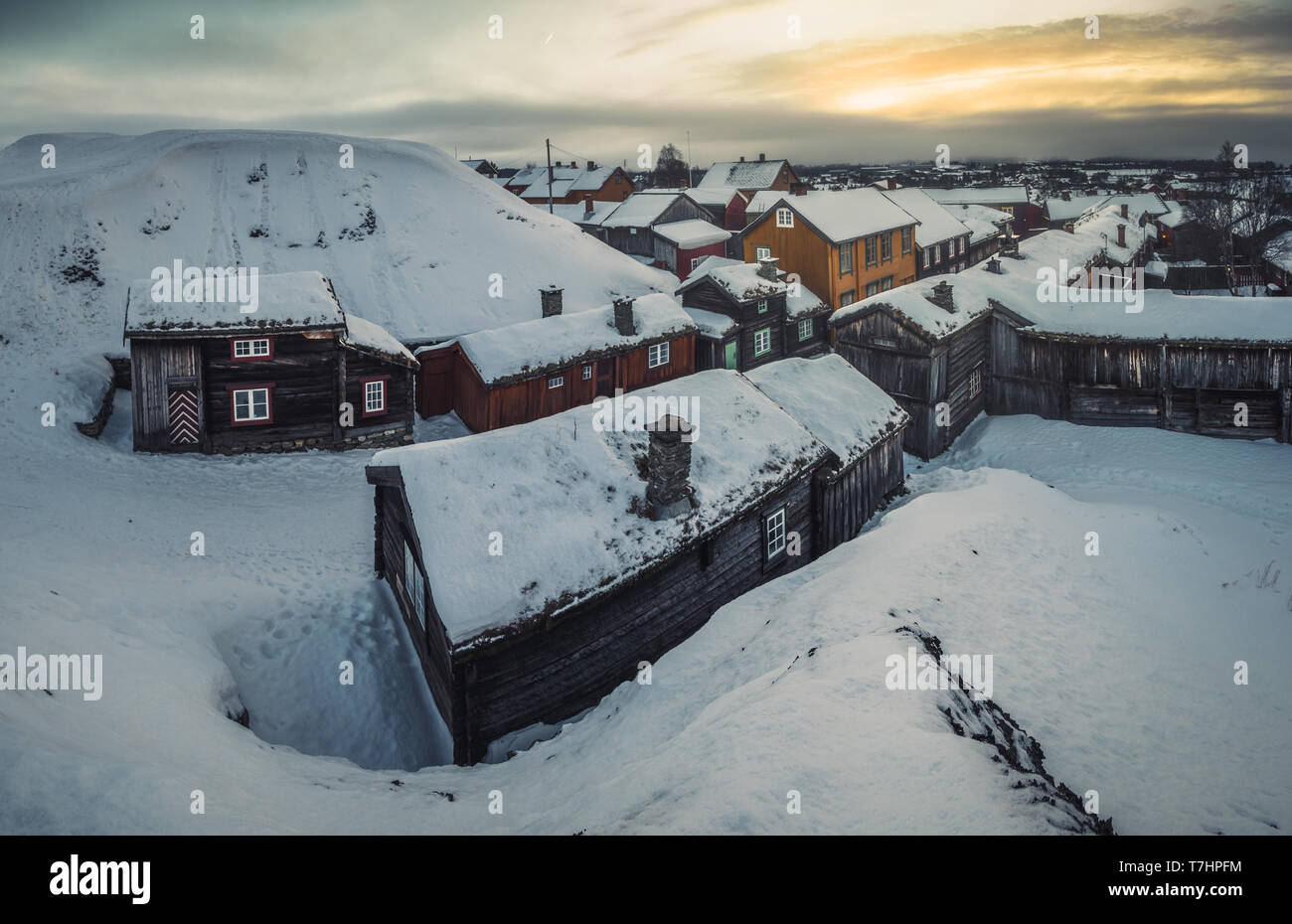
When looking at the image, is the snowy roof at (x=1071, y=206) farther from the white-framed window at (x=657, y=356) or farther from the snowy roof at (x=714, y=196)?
the white-framed window at (x=657, y=356)

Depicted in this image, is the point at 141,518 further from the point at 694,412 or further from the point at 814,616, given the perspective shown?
the point at 814,616

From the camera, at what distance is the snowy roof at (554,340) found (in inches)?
1054

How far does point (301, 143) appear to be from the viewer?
48500 millimetres

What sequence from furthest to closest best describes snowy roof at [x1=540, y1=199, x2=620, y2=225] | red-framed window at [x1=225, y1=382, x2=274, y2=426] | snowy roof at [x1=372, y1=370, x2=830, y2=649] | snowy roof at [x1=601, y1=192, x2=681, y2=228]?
snowy roof at [x1=540, y1=199, x2=620, y2=225], snowy roof at [x1=601, y1=192, x2=681, y2=228], red-framed window at [x1=225, y1=382, x2=274, y2=426], snowy roof at [x1=372, y1=370, x2=830, y2=649]

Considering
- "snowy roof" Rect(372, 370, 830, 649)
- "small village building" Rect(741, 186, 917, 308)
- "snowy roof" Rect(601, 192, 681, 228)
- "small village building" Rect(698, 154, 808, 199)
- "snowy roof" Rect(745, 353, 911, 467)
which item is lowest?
"snowy roof" Rect(372, 370, 830, 649)

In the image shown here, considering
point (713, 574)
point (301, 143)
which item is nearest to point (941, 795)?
point (713, 574)

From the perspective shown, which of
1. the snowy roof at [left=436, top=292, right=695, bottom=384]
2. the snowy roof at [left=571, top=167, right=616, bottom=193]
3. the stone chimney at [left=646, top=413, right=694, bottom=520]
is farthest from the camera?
the snowy roof at [left=571, top=167, right=616, bottom=193]

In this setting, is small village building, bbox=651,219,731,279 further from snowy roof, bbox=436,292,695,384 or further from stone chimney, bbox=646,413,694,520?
stone chimney, bbox=646,413,694,520

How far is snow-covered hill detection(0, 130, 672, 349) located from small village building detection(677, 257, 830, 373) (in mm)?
9020

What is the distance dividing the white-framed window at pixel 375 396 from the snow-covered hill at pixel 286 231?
27.5 ft

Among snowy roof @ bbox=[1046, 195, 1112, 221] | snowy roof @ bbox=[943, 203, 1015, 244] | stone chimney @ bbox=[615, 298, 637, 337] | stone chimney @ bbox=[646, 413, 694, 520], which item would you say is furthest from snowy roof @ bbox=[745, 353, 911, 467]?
snowy roof @ bbox=[1046, 195, 1112, 221]

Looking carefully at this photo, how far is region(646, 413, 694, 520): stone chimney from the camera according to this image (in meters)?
14.3

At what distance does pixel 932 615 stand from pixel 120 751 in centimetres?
1184

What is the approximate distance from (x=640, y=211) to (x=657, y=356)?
122ft
